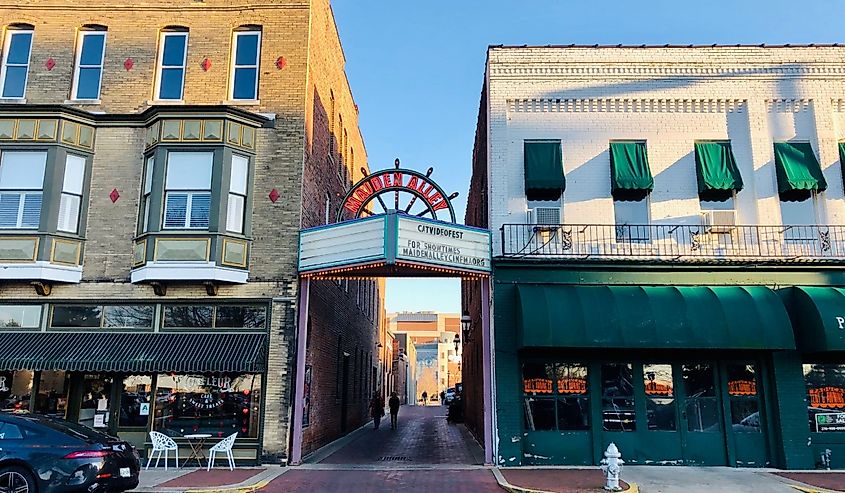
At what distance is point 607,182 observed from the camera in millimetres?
16016

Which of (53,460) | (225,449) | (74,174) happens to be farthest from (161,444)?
(74,174)

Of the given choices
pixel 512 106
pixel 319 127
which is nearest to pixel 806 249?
pixel 512 106

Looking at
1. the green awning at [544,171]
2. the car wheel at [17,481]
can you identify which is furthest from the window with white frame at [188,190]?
the green awning at [544,171]

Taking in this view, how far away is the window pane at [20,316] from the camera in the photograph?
1550 centimetres

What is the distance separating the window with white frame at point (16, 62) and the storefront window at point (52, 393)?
7339 millimetres

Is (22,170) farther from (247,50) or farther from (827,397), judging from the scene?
(827,397)

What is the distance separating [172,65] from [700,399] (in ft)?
51.4

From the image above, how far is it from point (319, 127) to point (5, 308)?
9.21 metres

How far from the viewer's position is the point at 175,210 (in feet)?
50.6

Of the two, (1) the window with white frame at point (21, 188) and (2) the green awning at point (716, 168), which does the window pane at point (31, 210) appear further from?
(2) the green awning at point (716, 168)

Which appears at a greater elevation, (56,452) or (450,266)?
(450,266)

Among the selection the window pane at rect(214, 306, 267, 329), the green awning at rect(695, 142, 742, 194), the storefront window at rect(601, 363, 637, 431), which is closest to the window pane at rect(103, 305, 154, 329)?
the window pane at rect(214, 306, 267, 329)

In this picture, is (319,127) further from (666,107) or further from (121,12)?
(666,107)

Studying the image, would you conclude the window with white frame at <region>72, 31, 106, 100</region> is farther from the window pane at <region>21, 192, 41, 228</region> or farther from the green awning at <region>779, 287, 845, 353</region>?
the green awning at <region>779, 287, 845, 353</region>
